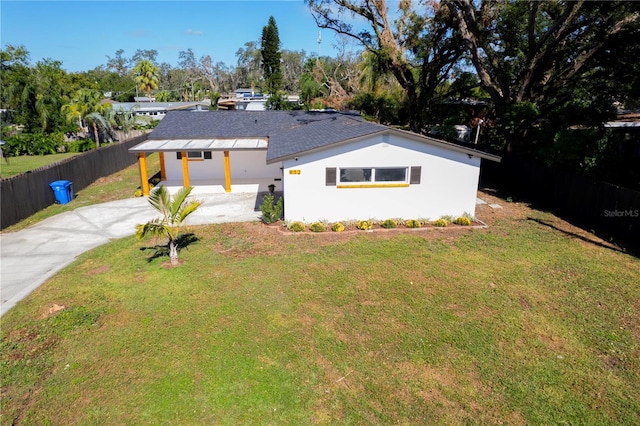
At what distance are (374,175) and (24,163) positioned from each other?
980 inches

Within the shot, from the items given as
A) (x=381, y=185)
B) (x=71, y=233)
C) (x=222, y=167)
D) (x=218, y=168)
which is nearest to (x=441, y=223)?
(x=381, y=185)

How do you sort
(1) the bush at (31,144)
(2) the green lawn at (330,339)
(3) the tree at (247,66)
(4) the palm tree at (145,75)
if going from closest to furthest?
(2) the green lawn at (330,339)
(1) the bush at (31,144)
(4) the palm tree at (145,75)
(3) the tree at (247,66)

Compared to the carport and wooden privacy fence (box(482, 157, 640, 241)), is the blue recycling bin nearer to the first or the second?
the carport

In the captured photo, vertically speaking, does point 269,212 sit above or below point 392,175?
below

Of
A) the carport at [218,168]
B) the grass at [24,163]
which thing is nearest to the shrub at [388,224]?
the carport at [218,168]

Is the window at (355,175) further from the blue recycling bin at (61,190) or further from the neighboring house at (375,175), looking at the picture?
the blue recycling bin at (61,190)

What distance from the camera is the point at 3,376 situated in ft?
19.3

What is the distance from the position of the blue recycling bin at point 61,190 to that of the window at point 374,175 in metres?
11.7

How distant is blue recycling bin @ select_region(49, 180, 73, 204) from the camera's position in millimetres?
15562

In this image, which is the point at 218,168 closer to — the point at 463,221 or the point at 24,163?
the point at 463,221

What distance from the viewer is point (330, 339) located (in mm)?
6898

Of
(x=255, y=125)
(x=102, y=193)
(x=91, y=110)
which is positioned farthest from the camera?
(x=91, y=110)

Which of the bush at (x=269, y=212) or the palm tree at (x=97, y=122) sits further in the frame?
the palm tree at (x=97, y=122)

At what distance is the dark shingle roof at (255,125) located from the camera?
53.2ft
